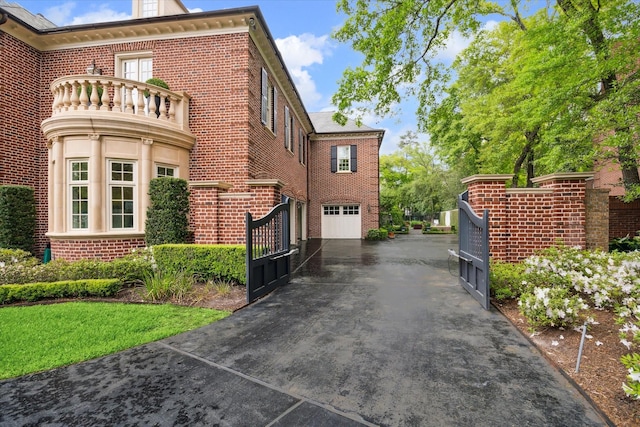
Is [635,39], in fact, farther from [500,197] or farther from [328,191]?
[328,191]

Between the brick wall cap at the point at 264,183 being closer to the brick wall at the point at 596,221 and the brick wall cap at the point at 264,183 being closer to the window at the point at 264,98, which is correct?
the window at the point at 264,98

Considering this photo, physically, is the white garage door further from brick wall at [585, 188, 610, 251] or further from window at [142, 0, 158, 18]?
brick wall at [585, 188, 610, 251]

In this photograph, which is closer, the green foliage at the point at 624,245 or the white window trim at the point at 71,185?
the white window trim at the point at 71,185

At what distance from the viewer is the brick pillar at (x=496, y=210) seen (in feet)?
17.7

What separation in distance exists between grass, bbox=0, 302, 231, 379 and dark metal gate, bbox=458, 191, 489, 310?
3954 millimetres

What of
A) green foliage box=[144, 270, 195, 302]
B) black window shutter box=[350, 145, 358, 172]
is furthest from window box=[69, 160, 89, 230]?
black window shutter box=[350, 145, 358, 172]

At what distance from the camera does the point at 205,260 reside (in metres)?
5.73

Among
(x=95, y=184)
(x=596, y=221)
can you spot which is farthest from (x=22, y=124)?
(x=596, y=221)

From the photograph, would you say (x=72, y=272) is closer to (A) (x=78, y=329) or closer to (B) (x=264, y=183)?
(A) (x=78, y=329)

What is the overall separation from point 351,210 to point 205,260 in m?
12.9

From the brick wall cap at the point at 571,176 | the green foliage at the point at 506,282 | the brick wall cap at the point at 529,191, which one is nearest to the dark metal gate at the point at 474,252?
the green foliage at the point at 506,282

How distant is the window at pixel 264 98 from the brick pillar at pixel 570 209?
7764mm

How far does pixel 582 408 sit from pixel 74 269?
7426 millimetres

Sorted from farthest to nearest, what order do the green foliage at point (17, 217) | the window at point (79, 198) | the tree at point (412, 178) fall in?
1. the tree at point (412, 178)
2. the green foliage at point (17, 217)
3. the window at point (79, 198)
